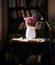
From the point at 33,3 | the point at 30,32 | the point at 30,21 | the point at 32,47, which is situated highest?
the point at 33,3

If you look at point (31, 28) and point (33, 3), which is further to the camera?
point (33, 3)

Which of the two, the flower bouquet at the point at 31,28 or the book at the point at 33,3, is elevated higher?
the book at the point at 33,3

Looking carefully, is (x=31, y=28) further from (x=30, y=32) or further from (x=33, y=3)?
(x=33, y=3)

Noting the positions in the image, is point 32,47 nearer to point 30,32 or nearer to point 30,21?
point 30,32

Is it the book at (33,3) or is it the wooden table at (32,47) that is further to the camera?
the book at (33,3)

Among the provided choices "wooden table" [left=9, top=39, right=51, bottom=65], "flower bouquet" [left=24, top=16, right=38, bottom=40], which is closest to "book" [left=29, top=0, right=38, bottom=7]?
"flower bouquet" [left=24, top=16, right=38, bottom=40]

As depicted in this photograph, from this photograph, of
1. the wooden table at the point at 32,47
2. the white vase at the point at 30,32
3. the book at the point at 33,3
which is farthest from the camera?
the book at the point at 33,3

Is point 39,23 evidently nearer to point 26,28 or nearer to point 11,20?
point 26,28

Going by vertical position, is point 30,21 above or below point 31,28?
above

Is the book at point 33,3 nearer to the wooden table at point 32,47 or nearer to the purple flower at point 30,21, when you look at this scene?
the purple flower at point 30,21

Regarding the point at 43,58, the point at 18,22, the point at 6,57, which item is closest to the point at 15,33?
the point at 18,22

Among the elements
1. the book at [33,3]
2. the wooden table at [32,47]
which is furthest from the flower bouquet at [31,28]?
the book at [33,3]

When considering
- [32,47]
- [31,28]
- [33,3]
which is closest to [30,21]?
[31,28]

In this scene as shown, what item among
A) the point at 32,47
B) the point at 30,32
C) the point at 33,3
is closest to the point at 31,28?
the point at 30,32
